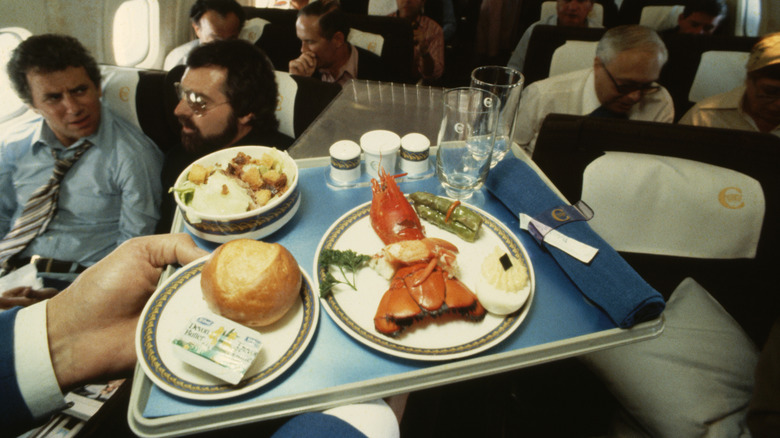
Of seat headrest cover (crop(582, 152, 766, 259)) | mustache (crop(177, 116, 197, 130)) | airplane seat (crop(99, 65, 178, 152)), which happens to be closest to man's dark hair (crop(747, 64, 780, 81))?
seat headrest cover (crop(582, 152, 766, 259))

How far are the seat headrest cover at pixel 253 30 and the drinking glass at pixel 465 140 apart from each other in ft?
10.9

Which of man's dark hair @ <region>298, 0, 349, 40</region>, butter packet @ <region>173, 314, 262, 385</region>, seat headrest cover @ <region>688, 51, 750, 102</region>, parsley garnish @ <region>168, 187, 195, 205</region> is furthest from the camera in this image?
man's dark hair @ <region>298, 0, 349, 40</region>

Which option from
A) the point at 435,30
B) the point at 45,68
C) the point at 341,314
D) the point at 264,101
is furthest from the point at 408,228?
the point at 435,30

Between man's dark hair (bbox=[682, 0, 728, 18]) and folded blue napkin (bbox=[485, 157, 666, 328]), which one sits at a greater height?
man's dark hair (bbox=[682, 0, 728, 18])

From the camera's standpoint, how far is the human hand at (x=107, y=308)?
3.47ft

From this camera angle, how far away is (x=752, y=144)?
1.36 metres

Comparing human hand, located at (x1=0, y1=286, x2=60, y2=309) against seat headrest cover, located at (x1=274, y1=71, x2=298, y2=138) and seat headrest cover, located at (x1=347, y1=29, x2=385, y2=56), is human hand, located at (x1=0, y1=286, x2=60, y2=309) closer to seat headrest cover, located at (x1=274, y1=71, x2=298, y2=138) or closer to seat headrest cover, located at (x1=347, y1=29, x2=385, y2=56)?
seat headrest cover, located at (x1=274, y1=71, x2=298, y2=138)

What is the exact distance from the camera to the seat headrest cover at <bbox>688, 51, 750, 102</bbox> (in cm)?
273

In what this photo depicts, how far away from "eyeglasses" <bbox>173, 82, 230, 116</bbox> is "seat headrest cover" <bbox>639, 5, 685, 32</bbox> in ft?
15.1

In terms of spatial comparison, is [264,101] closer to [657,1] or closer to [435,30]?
[435,30]

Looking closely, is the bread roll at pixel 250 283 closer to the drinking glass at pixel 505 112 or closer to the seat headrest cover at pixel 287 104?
the drinking glass at pixel 505 112

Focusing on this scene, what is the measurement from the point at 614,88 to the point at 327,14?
2.15 m

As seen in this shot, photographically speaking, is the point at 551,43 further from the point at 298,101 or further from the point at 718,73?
the point at 298,101

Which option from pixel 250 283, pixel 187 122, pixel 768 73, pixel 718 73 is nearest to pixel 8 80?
pixel 187 122
